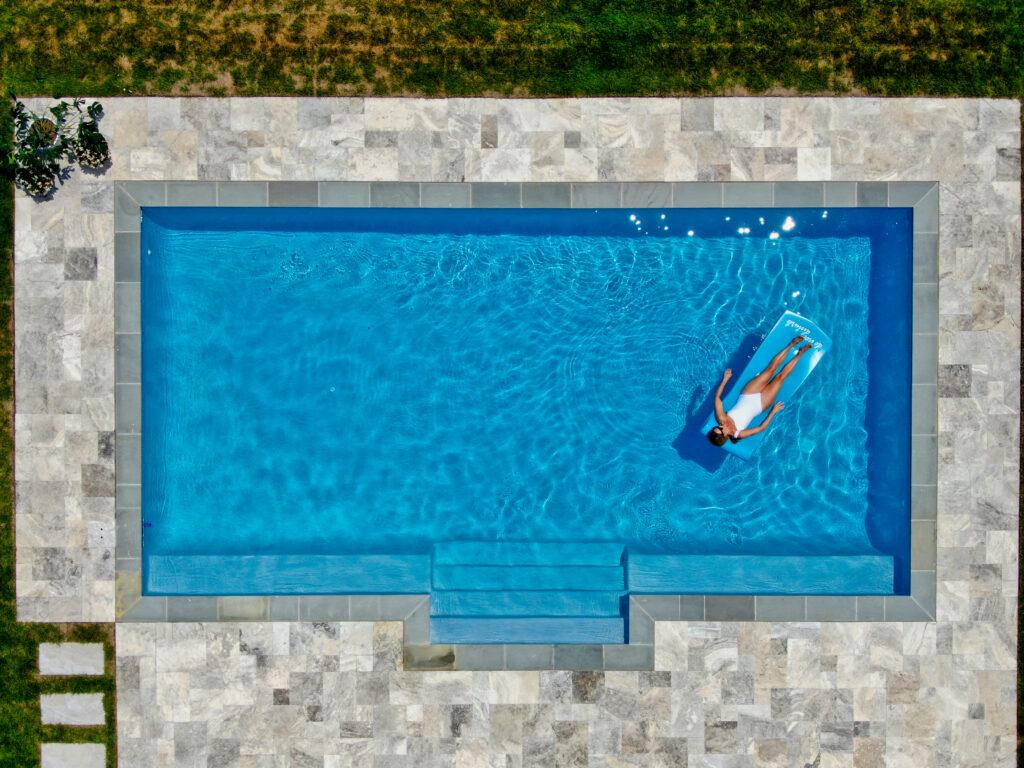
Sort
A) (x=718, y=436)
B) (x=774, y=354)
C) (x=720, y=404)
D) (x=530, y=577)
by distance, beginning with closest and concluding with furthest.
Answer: (x=718, y=436), (x=720, y=404), (x=774, y=354), (x=530, y=577)

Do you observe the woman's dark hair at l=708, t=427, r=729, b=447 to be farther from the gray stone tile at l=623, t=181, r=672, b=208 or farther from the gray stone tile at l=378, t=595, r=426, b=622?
the gray stone tile at l=378, t=595, r=426, b=622

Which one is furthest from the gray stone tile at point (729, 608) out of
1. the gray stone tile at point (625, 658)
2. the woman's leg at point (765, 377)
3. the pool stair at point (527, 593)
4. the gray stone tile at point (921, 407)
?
the gray stone tile at point (921, 407)

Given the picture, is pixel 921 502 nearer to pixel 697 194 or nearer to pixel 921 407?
pixel 921 407

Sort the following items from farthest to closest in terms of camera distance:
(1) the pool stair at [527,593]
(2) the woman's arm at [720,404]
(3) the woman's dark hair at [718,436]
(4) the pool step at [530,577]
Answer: (4) the pool step at [530,577] → (1) the pool stair at [527,593] → (2) the woman's arm at [720,404] → (3) the woman's dark hair at [718,436]

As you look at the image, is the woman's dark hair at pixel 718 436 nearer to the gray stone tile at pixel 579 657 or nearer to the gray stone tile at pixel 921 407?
the gray stone tile at pixel 921 407

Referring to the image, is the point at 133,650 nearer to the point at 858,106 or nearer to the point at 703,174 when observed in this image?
the point at 703,174

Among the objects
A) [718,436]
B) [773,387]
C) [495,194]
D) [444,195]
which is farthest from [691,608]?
[444,195]
